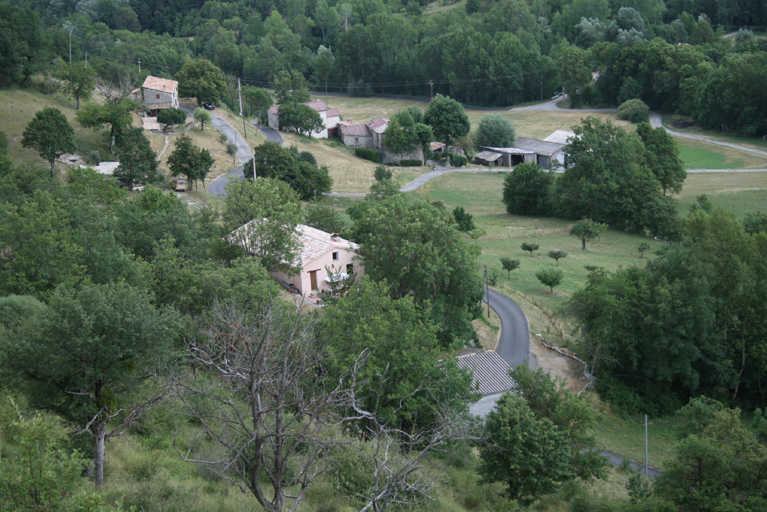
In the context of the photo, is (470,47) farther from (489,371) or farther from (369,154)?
(489,371)

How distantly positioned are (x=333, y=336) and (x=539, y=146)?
247 feet

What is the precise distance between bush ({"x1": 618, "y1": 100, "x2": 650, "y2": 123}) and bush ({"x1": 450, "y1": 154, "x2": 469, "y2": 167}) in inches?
1119

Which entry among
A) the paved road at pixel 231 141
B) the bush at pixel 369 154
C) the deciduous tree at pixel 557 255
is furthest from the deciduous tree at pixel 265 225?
the bush at pixel 369 154

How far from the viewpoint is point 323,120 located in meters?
99.3

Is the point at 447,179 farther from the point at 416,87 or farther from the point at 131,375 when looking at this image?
the point at 131,375

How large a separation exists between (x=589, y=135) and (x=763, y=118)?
127 ft

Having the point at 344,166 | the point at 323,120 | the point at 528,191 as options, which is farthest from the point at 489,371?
the point at 323,120

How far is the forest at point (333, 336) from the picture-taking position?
13.0 m

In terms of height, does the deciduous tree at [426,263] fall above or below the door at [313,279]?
above

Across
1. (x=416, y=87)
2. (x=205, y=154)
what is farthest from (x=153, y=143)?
(x=416, y=87)

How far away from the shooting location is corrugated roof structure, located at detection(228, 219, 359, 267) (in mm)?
37031

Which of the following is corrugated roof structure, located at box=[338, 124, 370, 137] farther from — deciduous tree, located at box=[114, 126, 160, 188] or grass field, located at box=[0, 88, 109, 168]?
deciduous tree, located at box=[114, 126, 160, 188]

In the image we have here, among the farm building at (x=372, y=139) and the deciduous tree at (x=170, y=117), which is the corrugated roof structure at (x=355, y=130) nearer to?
the farm building at (x=372, y=139)

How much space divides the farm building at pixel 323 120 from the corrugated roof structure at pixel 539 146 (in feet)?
90.2
